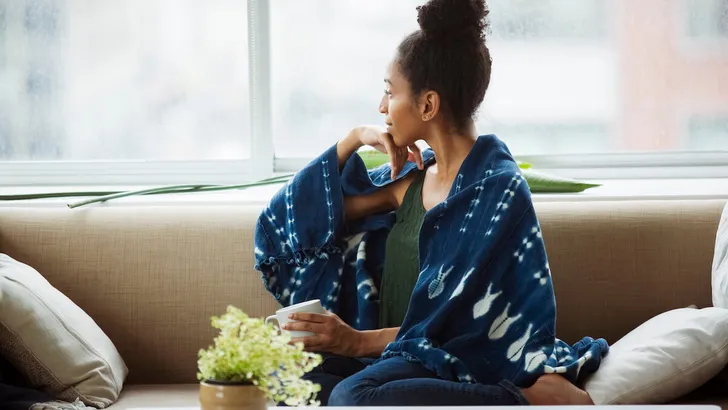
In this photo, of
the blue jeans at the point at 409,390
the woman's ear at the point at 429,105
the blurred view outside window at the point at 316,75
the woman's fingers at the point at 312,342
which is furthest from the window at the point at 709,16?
the woman's fingers at the point at 312,342

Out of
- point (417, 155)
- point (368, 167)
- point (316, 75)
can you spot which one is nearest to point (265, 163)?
point (316, 75)

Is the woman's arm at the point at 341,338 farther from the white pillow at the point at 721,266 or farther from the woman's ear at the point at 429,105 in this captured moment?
the white pillow at the point at 721,266

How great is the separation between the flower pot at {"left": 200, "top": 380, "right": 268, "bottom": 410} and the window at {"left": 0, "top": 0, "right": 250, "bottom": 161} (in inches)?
68.2

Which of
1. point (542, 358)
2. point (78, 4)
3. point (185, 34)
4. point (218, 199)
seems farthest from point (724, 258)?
point (78, 4)

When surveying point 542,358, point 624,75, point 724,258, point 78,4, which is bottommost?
point 542,358

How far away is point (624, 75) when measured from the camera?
9.58ft

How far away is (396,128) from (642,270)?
0.73 m

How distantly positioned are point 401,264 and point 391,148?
273mm

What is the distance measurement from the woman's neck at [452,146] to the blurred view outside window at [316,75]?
0.75 metres

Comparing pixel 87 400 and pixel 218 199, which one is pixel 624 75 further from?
pixel 87 400

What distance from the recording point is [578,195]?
98.5 inches

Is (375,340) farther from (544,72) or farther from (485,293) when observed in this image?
(544,72)

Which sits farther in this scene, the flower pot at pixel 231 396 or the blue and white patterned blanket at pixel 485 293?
the blue and white patterned blanket at pixel 485 293

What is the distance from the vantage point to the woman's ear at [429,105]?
7.02ft
